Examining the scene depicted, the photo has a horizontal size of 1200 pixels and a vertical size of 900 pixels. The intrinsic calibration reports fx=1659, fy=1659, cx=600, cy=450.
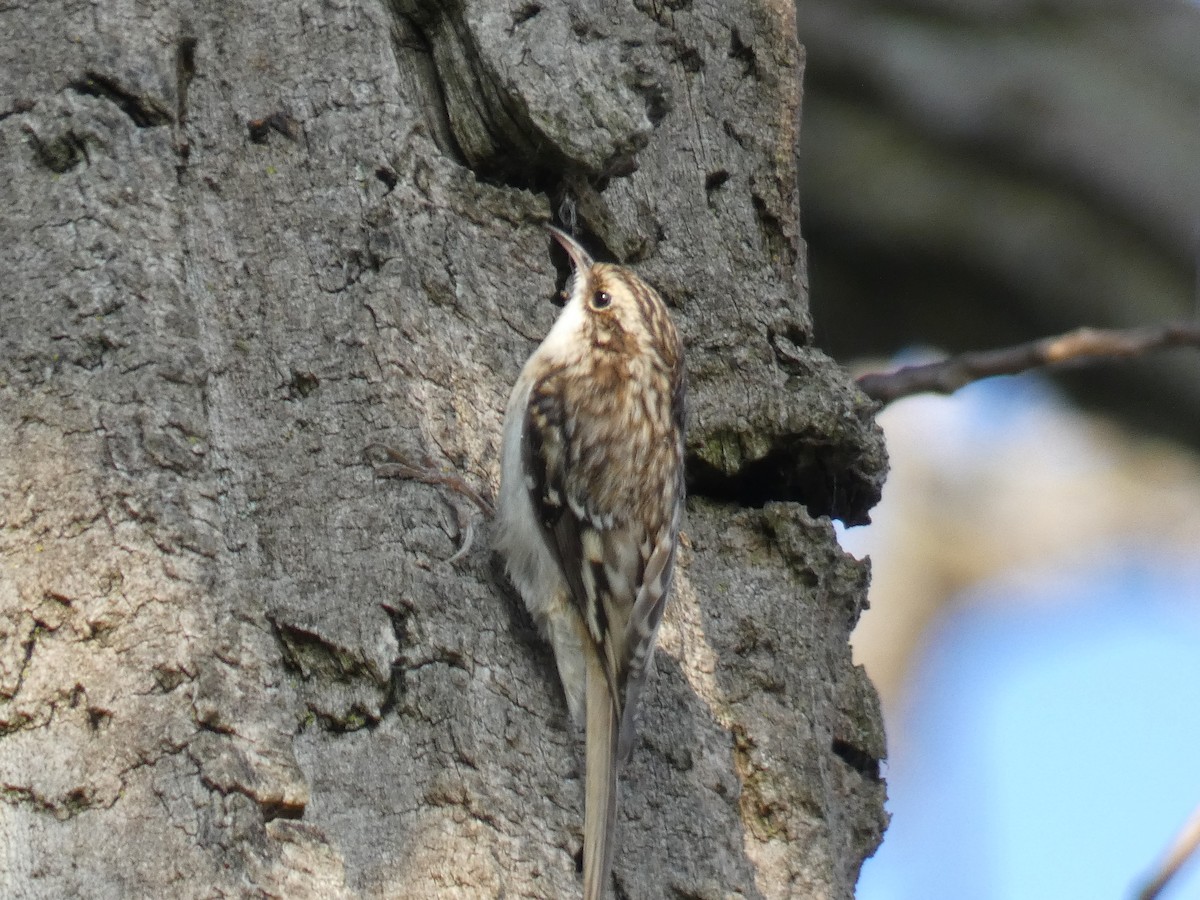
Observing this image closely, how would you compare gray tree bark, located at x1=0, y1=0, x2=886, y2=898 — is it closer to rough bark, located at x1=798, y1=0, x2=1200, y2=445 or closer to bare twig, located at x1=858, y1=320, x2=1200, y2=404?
bare twig, located at x1=858, y1=320, x2=1200, y2=404

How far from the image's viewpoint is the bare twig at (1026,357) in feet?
6.75

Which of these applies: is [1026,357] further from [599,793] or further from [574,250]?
[599,793]

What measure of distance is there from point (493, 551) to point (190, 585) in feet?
1.67

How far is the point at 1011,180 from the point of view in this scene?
3789 millimetres

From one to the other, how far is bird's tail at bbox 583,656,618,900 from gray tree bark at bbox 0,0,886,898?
3 centimetres

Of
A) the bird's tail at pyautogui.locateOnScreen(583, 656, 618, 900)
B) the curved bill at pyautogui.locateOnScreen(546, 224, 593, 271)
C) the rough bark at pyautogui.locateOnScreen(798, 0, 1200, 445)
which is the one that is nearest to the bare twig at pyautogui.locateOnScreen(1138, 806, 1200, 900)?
the bird's tail at pyautogui.locateOnScreen(583, 656, 618, 900)

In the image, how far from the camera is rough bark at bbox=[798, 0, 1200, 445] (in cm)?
363

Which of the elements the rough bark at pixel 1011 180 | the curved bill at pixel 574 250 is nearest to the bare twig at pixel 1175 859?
the curved bill at pixel 574 250

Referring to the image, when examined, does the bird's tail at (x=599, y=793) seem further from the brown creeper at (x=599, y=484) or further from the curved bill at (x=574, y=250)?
the curved bill at (x=574, y=250)

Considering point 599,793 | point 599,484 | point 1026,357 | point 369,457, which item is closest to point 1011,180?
point 599,484

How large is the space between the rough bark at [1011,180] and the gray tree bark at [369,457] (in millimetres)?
1142

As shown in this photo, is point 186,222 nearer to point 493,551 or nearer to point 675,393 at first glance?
point 493,551

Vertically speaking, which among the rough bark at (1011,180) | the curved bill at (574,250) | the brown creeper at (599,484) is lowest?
the brown creeper at (599,484)

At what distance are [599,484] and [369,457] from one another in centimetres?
68
